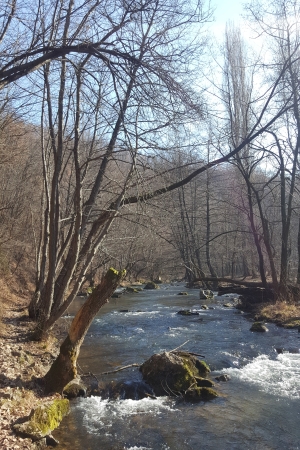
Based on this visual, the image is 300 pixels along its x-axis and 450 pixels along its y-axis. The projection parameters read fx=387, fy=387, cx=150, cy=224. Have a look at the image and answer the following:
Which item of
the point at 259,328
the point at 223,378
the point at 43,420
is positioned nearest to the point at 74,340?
the point at 43,420

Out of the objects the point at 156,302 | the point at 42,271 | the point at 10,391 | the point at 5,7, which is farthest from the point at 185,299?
the point at 5,7

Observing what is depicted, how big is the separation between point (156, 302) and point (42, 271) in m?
10.2

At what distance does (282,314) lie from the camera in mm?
14469

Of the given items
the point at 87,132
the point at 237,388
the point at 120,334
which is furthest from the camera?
the point at 120,334

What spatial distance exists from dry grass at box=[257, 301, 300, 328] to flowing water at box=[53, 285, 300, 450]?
1.84 feet

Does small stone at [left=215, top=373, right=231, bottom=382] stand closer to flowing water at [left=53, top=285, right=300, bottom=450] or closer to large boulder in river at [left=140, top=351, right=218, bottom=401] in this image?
flowing water at [left=53, top=285, right=300, bottom=450]

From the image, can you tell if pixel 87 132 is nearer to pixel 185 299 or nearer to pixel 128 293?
pixel 185 299

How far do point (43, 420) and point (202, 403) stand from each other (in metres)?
2.87

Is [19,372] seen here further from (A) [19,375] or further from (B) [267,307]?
(B) [267,307]

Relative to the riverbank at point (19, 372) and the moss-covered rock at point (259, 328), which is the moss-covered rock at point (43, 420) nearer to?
the riverbank at point (19, 372)

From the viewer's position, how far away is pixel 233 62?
20031 mm

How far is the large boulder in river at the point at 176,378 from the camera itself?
23.6 ft

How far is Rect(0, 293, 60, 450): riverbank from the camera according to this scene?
4.92 meters

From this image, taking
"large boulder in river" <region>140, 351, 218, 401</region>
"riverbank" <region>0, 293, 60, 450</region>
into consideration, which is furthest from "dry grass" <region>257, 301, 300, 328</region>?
"riverbank" <region>0, 293, 60, 450</region>
